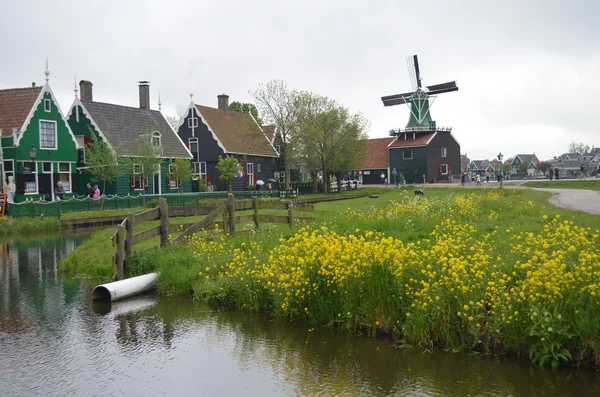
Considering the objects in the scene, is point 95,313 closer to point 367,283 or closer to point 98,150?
point 367,283

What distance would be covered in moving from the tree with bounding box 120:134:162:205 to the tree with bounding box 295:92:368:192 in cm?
1685

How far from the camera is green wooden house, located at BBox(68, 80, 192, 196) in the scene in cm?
4728

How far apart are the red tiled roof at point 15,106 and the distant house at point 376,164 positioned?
180 ft

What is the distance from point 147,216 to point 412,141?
7342 centimetres

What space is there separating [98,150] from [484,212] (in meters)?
32.6

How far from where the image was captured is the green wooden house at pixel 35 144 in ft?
132

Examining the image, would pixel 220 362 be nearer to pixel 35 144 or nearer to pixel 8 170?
pixel 8 170

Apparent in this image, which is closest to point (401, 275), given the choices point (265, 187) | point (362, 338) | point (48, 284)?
point (362, 338)

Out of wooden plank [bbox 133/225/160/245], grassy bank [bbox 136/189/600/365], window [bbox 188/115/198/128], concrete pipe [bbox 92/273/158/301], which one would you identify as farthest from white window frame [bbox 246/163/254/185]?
grassy bank [bbox 136/189/600/365]

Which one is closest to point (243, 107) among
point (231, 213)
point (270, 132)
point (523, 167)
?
point (270, 132)

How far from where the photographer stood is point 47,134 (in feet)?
141

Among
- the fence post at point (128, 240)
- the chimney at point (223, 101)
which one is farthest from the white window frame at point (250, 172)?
the fence post at point (128, 240)

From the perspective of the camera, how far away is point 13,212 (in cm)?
3241

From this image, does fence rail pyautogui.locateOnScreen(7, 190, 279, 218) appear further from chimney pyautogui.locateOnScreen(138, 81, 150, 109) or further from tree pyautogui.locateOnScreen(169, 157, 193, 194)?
chimney pyautogui.locateOnScreen(138, 81, 150, 109)
